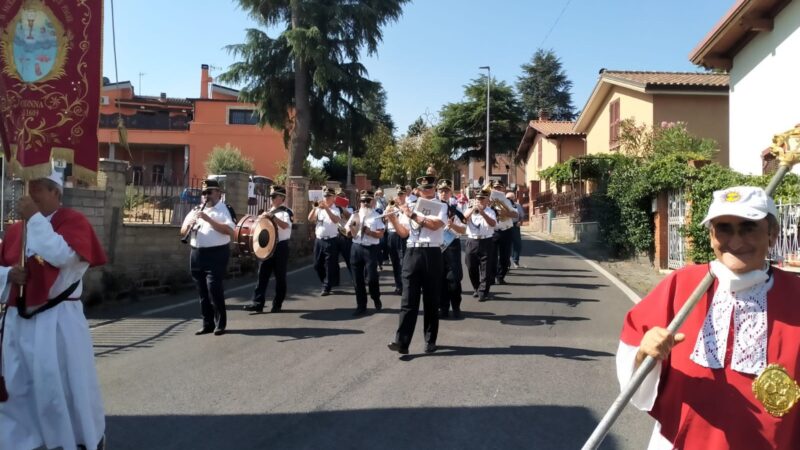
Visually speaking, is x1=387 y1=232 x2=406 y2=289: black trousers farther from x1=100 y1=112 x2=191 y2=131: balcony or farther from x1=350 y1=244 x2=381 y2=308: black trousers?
x1=100 y1=112 x2=191 y2=131: balcony

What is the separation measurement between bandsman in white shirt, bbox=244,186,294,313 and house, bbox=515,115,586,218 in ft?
78.0

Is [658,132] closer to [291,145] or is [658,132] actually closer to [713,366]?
[291,145]

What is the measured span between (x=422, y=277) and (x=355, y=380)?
1.56m

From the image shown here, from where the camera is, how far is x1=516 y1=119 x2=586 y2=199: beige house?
36812mm

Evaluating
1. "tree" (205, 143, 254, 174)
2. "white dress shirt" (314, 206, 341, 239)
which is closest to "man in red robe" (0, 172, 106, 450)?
"white dress shirt" (314, 206, 341, 239)

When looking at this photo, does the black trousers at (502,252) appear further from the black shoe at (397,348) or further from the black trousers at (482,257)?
the black shoe at (397,348)

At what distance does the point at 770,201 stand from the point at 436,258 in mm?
4987

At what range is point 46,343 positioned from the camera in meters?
3.85

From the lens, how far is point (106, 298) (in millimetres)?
10500

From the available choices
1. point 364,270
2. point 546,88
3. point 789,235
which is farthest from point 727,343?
point 546,88

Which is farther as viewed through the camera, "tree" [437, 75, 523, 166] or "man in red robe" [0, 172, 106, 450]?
"tree" [437, 75, 523, 166]

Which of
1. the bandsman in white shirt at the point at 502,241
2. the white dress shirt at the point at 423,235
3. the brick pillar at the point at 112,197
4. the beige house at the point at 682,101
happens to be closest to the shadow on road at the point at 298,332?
the white dress shirt at the point at 423,235

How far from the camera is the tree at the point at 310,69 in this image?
23750 millimetres

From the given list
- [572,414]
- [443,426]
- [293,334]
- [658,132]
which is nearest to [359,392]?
[443,426]
